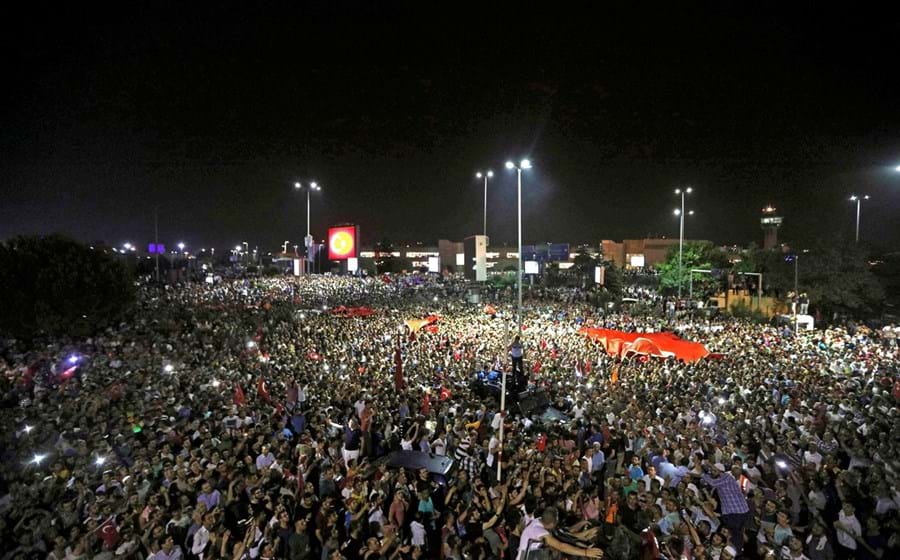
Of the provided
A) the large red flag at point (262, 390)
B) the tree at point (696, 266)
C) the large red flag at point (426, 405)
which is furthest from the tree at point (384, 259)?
the large red flag at point (426, 405)

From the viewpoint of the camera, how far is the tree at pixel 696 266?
118 feet

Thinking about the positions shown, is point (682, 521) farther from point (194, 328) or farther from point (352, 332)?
point (194, 328)

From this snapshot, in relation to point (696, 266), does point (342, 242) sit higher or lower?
higher

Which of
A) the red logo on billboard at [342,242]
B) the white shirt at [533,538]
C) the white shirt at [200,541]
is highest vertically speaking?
the red logo on billboard at [342,242]

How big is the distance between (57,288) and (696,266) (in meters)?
42.1

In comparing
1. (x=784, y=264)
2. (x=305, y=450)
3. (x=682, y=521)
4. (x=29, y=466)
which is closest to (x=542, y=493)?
(x=682, y=521)

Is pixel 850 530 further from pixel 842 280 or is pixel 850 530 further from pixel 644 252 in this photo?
pixel 644 252

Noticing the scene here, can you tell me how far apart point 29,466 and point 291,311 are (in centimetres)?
1653

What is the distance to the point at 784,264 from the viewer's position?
2812 centimetres

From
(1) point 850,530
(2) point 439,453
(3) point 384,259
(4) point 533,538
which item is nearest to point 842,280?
A: (1) point 850,530

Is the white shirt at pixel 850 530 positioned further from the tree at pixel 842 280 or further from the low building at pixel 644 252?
the low building at pixel 644 252

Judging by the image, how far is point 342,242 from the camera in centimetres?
3212

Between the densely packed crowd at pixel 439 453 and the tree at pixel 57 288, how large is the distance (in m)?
3.27

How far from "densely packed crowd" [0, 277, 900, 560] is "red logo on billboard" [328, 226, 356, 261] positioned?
16273mm
